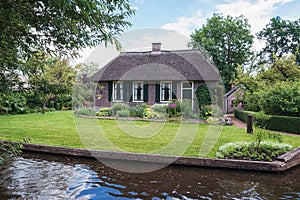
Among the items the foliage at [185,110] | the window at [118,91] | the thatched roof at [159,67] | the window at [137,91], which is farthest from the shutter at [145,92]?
the foliage at [185,110]

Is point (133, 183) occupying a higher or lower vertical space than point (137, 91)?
lower

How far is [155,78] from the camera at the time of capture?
62.1 ft

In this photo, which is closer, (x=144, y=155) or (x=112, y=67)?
(x=144, y=155)

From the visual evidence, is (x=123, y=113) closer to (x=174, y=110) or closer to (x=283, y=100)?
(x=174, y=110)

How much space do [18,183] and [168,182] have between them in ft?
A: 11.1

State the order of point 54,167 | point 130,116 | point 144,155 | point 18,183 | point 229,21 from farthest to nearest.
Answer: point 229,21 < point 130,116 < point 144,155 < point 54,167 < point 18,183

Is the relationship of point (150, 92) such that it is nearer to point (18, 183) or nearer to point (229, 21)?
point (18, 183)

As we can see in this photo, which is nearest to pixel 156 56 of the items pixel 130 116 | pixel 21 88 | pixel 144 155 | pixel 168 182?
pixel 130 116

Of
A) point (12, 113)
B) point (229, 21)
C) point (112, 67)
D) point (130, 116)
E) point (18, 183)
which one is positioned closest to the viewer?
point (18, 183)

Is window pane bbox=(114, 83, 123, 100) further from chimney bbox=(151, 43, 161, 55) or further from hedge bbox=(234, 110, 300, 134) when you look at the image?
hedge bbox=(234, 110, 300, 134)

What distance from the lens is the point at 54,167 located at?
6.51m

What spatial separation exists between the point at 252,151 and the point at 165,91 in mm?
12268

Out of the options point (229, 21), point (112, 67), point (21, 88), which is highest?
point (229, 21)

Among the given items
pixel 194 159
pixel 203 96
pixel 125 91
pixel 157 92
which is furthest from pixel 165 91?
pixel 194 159
